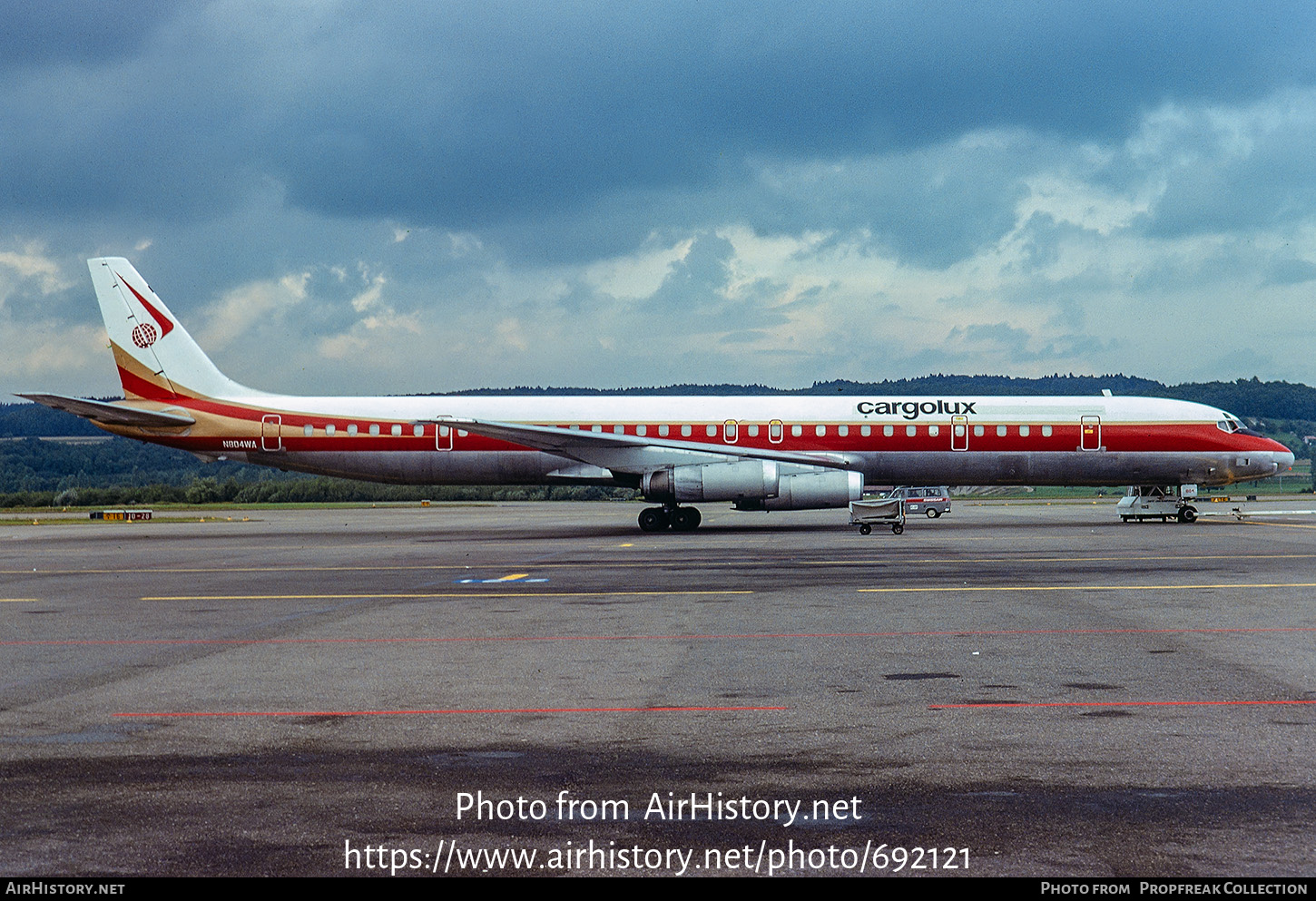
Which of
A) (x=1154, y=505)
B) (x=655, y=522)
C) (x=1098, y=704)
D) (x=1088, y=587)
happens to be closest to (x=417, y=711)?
(x=1098, y=704)

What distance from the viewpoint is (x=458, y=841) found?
18.3 ft

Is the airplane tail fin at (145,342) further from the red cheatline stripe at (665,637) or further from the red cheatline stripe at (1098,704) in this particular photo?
the red cheatline stripe at (1098,704)

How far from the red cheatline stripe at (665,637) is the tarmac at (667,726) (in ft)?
0.23

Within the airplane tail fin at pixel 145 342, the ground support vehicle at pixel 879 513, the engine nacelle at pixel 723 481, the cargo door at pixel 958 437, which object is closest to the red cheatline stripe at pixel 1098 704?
the ground support vehicle at pixel 879 513

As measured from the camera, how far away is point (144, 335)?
1419 inches

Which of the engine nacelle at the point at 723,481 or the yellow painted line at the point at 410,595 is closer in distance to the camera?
the yellow painted line at the point at 410,595

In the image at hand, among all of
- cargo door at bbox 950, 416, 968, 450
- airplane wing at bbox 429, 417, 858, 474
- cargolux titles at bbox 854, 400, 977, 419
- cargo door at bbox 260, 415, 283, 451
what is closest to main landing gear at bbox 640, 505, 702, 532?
airplane wing at bbox 429, 417, 858, 474

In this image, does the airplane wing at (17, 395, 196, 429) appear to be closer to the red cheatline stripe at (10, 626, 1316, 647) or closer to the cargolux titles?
the cargolux titles

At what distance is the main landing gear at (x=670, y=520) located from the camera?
33062 mm

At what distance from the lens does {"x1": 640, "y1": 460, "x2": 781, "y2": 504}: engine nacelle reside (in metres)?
31.0

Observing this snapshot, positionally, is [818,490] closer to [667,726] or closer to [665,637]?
[665,637]

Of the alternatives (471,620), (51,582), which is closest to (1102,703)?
(471,620)

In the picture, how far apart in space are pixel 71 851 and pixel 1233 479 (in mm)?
35799
